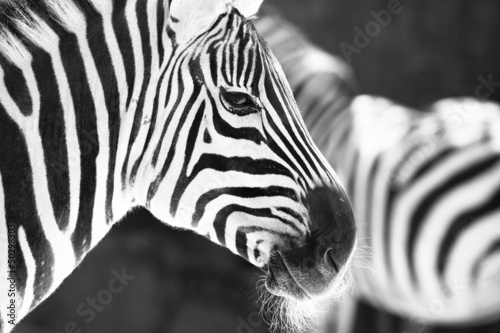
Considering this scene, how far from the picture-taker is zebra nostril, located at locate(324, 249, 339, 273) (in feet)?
6.37

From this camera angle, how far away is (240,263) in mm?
6262

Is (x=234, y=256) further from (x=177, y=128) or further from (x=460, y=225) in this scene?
(x=177, y=128)

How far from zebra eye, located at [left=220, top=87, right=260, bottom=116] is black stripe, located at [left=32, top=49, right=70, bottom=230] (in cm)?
48

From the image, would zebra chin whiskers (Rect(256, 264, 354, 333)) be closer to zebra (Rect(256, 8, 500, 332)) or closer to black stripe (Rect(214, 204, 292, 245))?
black stripe (Rect(214, 204, 292, 245))

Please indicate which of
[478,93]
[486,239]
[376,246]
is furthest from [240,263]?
[478,93]

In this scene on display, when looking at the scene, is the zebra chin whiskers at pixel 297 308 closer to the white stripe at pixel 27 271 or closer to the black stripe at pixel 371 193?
the white stripe at pixel 27 271

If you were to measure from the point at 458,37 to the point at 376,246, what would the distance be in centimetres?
339

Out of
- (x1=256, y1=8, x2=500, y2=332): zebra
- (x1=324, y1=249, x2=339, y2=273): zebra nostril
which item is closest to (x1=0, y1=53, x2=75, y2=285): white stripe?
(x1=324, y1=249, x2=339, y2=273): zebra nostril

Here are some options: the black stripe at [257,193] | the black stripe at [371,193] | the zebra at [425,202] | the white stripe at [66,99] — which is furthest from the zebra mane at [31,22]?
the black stripe at [371,193]

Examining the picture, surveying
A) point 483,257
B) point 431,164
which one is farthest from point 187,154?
point 431,164

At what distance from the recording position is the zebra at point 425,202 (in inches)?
175

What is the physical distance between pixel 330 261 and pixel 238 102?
0.54 metres

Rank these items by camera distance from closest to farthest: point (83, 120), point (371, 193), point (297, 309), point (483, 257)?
point (83, 120) < point (297, 309) < point (483, 257) < point (371, 193)

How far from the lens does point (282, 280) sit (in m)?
1.99
